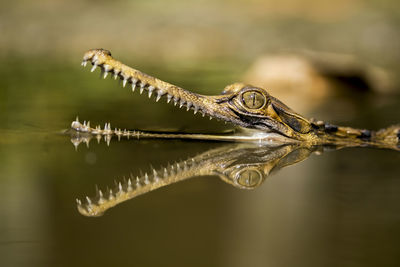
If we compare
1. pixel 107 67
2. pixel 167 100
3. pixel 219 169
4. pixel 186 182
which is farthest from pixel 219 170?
pixel 107 67

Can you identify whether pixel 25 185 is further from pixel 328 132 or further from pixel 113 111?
pixel 113 111

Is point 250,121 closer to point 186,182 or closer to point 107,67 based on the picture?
point 107,67

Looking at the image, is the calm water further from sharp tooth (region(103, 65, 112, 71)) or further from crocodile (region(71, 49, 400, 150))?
sharp tooth (region(103, 65, 112, 71))

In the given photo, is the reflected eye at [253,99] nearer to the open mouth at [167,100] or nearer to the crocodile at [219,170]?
the open mouth at [167,100]

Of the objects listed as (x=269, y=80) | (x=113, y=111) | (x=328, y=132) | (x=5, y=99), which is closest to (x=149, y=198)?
(x=328, y=132)

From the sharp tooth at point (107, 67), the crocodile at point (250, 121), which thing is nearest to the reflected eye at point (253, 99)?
the crocodile at point (250, 121)

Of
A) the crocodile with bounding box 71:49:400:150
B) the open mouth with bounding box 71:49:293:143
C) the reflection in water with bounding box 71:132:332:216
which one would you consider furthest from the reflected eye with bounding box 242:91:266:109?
the reflection in water with bounding box 71:132:332:216
